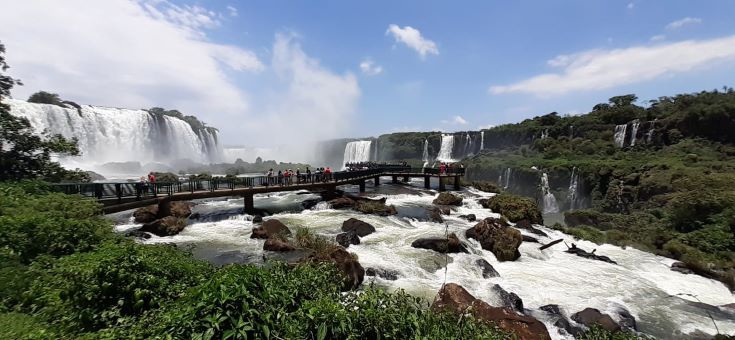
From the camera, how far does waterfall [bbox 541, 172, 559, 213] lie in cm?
3556

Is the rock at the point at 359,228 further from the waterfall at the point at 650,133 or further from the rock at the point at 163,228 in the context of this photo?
the waterfall at the point at 650,133

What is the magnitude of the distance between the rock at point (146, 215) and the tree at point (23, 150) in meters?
4.14

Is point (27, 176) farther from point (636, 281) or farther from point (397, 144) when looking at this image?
point (397, 144)

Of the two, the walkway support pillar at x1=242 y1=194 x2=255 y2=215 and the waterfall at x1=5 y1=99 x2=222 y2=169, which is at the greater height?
the waterfall at x1=5 y1=99 x2=222 y2=169

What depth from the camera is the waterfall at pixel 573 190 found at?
34.7 m

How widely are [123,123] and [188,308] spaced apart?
213ft

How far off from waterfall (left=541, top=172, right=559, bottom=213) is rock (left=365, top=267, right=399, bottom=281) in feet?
95.5

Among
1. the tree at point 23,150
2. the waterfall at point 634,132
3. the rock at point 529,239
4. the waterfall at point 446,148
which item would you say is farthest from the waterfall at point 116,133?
the waterfall at point 634,132

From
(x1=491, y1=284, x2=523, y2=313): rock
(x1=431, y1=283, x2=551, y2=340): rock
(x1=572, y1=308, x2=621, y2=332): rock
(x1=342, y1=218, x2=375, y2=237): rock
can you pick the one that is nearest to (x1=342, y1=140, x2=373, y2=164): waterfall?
(x1=342, y1=218, x2=375, y2=237): rock

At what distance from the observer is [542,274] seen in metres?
13.7

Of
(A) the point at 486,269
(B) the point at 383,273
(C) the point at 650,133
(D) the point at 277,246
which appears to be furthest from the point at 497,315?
(C) the point at 650,133

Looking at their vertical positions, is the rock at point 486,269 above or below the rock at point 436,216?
below

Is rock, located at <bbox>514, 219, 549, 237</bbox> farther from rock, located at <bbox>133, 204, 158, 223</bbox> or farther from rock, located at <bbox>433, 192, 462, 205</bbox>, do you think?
rock, located at <bbox>133, 204, 158, 223</bbox>

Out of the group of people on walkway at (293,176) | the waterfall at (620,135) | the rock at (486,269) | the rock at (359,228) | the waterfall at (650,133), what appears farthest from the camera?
the waterfall at (620,135)
